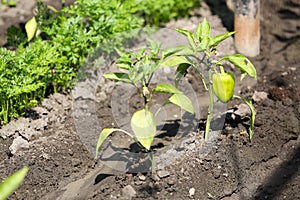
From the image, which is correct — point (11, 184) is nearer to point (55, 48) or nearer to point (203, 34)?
point (203, 34)

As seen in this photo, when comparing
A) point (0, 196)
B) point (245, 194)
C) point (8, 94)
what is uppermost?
point (0, 196)

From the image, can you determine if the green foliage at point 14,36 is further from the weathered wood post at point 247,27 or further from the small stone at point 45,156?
the weathered wood post at point 247,27

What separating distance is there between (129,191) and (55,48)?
107 cm

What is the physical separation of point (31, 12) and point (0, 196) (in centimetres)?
315

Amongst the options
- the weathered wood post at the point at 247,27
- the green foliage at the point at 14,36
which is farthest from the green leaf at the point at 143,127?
the weathered wood post at the point at 247,27

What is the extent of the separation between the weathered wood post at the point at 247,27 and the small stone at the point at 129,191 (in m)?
1.70

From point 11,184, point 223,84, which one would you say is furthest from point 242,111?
point 11,184

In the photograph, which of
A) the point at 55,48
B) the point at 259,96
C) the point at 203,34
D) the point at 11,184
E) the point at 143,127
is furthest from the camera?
the point at 259,96

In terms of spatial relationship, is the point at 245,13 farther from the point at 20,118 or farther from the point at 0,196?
the point at 0,196

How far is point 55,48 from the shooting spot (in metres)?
3.50

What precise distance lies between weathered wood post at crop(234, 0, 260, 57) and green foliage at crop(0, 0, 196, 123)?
2.46 ft

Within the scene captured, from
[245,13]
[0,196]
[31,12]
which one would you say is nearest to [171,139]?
[245,13]

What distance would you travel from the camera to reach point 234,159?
3238 millimetres

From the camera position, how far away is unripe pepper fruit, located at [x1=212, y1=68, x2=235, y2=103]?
9.55 ft
